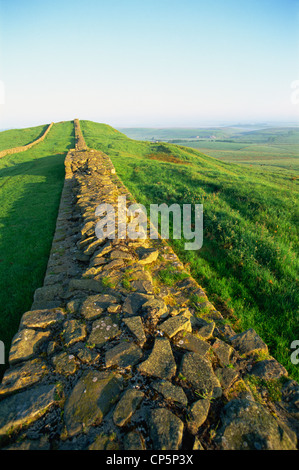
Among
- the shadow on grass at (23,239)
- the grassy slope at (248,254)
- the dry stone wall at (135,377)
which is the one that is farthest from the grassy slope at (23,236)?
the grassy slope at (248,254)

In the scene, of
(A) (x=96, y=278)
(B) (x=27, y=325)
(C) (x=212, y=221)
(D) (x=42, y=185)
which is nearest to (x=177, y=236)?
(C) (x=212, y=221)

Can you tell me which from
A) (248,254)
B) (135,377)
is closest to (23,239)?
(135,377)

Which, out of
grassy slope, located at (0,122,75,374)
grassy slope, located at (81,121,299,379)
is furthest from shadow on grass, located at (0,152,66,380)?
grassy slope, located at (81,121,299,379)

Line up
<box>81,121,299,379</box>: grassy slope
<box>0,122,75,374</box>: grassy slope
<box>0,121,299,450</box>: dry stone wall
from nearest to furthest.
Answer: <box>0,121,299,450</box>: dry stone wall, <box>81,121,299,379</box>: grassy slope, <box>0,122,75,374</box>: grassy slope

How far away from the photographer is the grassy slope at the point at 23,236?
5.08 meters

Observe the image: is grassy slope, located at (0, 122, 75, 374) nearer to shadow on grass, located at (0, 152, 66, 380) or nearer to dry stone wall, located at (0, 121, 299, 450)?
shadow on grass, located at (0, 152, 66, 380)

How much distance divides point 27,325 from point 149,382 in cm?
206

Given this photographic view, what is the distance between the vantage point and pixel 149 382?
8.63 ft

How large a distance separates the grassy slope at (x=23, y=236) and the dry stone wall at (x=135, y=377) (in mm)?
1253

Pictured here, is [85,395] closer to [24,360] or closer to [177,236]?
[24,360]

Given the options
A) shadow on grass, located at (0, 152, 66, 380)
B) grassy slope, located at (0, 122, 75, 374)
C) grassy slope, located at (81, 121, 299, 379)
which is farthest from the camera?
grassy slope, located at (0, 122, 75, 374)

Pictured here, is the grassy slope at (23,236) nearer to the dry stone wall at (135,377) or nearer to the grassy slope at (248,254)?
the dry stone wall at (135,377)

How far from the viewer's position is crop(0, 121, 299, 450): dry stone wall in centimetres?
213

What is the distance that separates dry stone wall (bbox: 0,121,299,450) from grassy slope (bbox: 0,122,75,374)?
1.25 m
